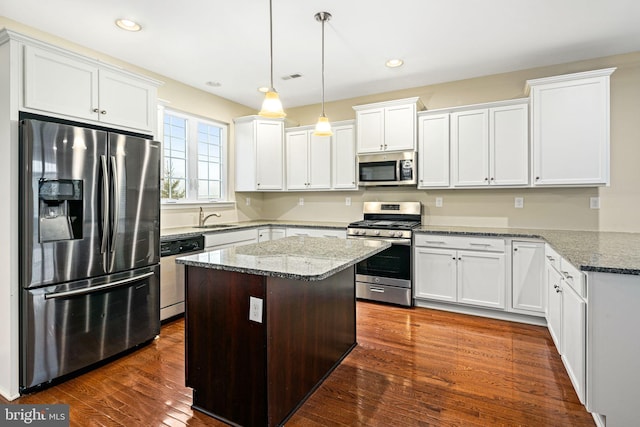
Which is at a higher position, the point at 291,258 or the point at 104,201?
the point at 104,201

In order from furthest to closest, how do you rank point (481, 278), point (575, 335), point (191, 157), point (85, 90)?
point (191, 157) < point (481, 278) < point (85, 90) < point (575, 335)

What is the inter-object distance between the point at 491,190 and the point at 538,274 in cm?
111

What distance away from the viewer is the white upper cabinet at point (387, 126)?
401 centimetres

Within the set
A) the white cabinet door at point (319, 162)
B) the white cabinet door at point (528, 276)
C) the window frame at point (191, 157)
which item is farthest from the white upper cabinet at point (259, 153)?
the white cabinet door at point (528, 276)

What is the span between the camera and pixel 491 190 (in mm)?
3922

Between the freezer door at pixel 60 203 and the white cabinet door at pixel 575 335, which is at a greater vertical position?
the freezer door at pixel 60 203

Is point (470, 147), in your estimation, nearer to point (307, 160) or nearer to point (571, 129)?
point (571, 129)

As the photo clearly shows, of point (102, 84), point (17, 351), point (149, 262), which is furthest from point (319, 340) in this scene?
point (102, 84)

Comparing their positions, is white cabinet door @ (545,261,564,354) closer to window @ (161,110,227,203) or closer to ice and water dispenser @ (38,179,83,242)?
ice and water dispenser @ (38,179,83,242)

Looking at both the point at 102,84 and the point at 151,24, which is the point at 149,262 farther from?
the point at 151,24

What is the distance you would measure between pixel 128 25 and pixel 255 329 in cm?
269

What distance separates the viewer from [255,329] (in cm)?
175

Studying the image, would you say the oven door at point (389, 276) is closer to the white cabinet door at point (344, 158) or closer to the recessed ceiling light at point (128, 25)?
the white cabinet door at point (344, 158)

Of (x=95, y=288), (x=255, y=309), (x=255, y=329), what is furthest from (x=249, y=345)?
(x=95, y=288)
